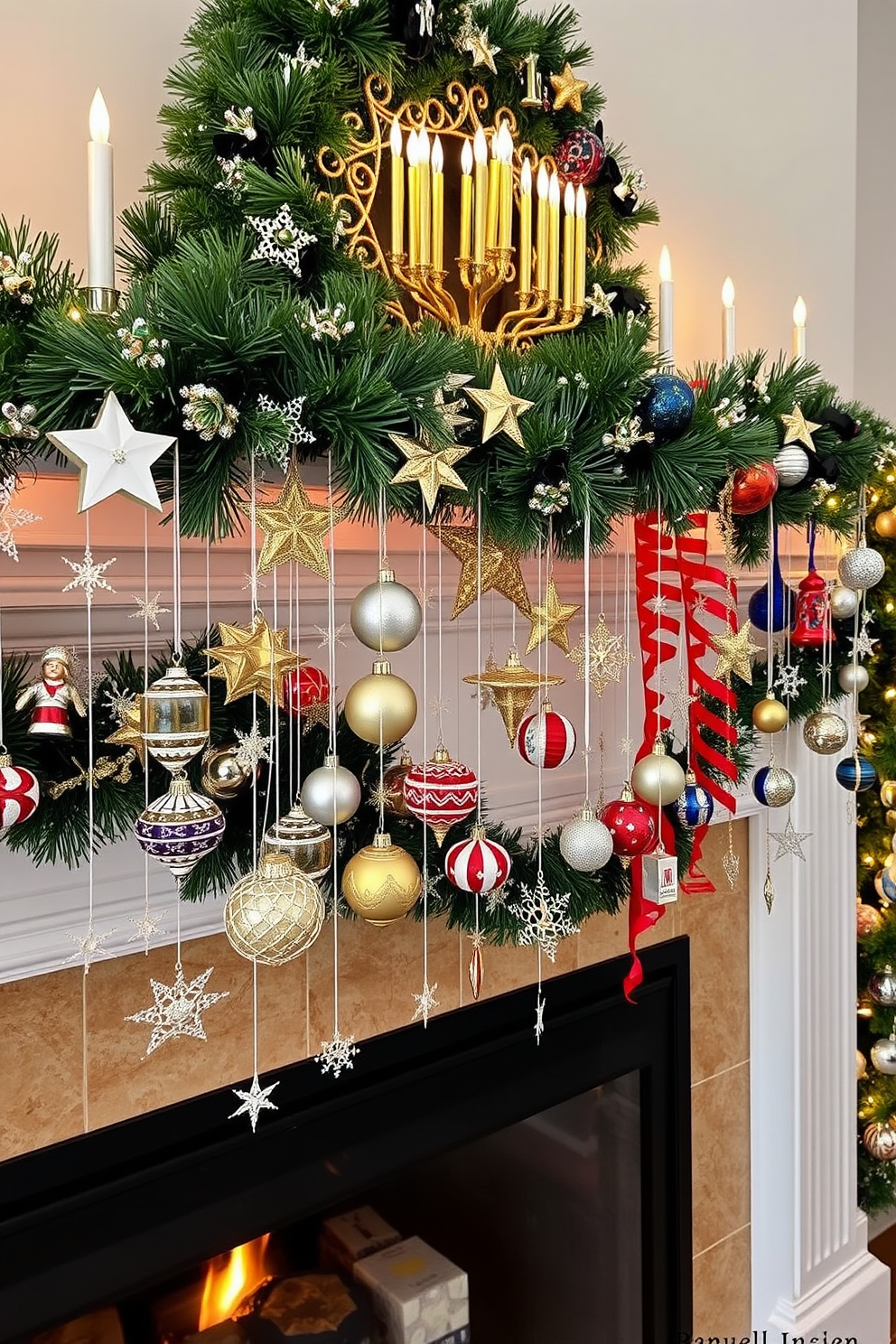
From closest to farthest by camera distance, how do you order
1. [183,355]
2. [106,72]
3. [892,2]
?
[183,355] → [106,72] → [892,2]

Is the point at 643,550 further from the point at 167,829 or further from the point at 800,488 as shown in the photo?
the point at 167,829

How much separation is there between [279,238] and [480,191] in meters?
0.21

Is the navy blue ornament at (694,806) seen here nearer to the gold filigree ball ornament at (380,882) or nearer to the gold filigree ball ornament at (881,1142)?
the gold filigree ball ornament at (380,882)

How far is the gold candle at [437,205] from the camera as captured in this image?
0.72 metres

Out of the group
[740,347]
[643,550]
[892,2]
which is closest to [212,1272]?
[643,550]

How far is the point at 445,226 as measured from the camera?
31.6 inches

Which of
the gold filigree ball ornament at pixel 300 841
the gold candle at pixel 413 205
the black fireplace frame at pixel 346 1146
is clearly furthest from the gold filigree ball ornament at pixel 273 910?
the gold candle at pixel 413 205

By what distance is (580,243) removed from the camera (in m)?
0.83

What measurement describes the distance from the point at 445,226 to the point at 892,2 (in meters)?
1.88

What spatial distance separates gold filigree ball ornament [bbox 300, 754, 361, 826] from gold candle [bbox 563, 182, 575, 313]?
0.48m

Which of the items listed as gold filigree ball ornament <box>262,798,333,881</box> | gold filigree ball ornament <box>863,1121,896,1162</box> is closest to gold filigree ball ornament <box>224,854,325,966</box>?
gold filigree ball ornament <box>262,798,333,881</box>

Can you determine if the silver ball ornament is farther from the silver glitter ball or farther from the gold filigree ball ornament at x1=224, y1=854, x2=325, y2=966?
the silver glitter ball

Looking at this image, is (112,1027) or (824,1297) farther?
(824,1297)

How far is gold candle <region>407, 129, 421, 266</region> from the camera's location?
2.35 feet
